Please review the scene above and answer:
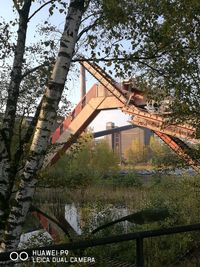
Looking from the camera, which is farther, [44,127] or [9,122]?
[9,122]

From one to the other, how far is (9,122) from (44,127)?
173 centimetres

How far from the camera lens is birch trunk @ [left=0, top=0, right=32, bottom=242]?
516cm

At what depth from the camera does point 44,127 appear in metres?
4.11

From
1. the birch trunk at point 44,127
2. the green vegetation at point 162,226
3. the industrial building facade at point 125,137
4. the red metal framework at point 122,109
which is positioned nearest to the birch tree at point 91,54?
the birch trunk at point 44,127

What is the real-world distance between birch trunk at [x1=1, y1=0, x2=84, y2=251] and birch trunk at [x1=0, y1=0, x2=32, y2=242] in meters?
0.62

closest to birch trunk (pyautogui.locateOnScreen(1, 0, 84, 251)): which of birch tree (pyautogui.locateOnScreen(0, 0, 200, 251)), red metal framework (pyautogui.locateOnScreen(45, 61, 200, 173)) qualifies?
birch tree (pyautogui.locateOnScreen(0, 0, 200, 251))

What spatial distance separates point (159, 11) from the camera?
5.95m

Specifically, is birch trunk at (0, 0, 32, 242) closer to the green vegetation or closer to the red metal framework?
the green vegetation

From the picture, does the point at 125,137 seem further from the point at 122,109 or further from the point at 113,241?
the point at 113,241

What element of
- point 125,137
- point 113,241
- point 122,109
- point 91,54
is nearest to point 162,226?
point 91,54

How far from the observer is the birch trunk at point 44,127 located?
4121mm

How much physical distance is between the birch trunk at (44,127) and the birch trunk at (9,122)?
0.62m

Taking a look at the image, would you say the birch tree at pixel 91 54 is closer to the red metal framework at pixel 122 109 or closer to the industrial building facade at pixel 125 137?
the red metal framework at pixel 122 109

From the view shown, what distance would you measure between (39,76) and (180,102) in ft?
9.54
